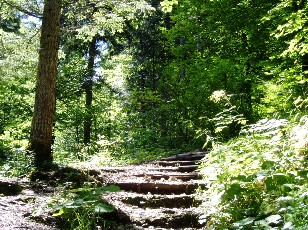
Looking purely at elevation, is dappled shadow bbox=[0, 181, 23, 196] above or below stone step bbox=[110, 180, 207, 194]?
above

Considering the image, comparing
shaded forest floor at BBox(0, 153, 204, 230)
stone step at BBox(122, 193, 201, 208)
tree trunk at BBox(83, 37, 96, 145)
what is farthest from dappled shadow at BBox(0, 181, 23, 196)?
tree trunk at BBox(83, 37, 96, 145)

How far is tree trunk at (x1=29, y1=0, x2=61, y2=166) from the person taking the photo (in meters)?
7.74

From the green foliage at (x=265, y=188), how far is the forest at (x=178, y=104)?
1 cm

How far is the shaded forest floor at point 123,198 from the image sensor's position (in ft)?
13.1

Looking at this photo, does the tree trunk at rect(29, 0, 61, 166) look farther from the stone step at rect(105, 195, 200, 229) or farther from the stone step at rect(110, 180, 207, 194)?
the stone step at rect(105, 195, 200, 229)

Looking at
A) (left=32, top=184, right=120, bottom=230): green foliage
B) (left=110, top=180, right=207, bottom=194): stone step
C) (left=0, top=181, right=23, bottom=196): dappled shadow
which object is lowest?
(left=110, top=180, right=207, bottom=194): stone step

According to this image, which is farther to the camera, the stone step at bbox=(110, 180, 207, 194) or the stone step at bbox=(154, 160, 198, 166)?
the stone step at bbox=(154, 160, 198, 166)

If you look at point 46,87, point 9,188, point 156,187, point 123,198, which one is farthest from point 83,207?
point 46,87

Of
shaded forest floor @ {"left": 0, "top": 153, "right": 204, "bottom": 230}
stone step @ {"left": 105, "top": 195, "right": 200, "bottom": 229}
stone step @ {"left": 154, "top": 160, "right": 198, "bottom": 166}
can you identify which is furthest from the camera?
stone step @ {"left": 154, "top": 160, "right": 198, "bottom": 166}

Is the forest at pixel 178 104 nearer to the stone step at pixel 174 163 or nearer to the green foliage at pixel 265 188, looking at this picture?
the green foliage at pixel 265 188

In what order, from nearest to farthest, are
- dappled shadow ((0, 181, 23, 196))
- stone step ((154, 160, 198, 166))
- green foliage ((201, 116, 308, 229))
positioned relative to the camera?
green foliage ((201, 116, 308, 229)) → dappled shadow ((0, 181, 23, 196)) → stone step ((154, 160, 198, 166))

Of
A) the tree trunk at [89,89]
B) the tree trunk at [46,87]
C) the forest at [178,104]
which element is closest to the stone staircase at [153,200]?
the forest at [178,104]

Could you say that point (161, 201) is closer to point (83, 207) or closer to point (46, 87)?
point (83, 207)

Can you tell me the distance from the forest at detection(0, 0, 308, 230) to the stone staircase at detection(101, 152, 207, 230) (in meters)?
0.17
